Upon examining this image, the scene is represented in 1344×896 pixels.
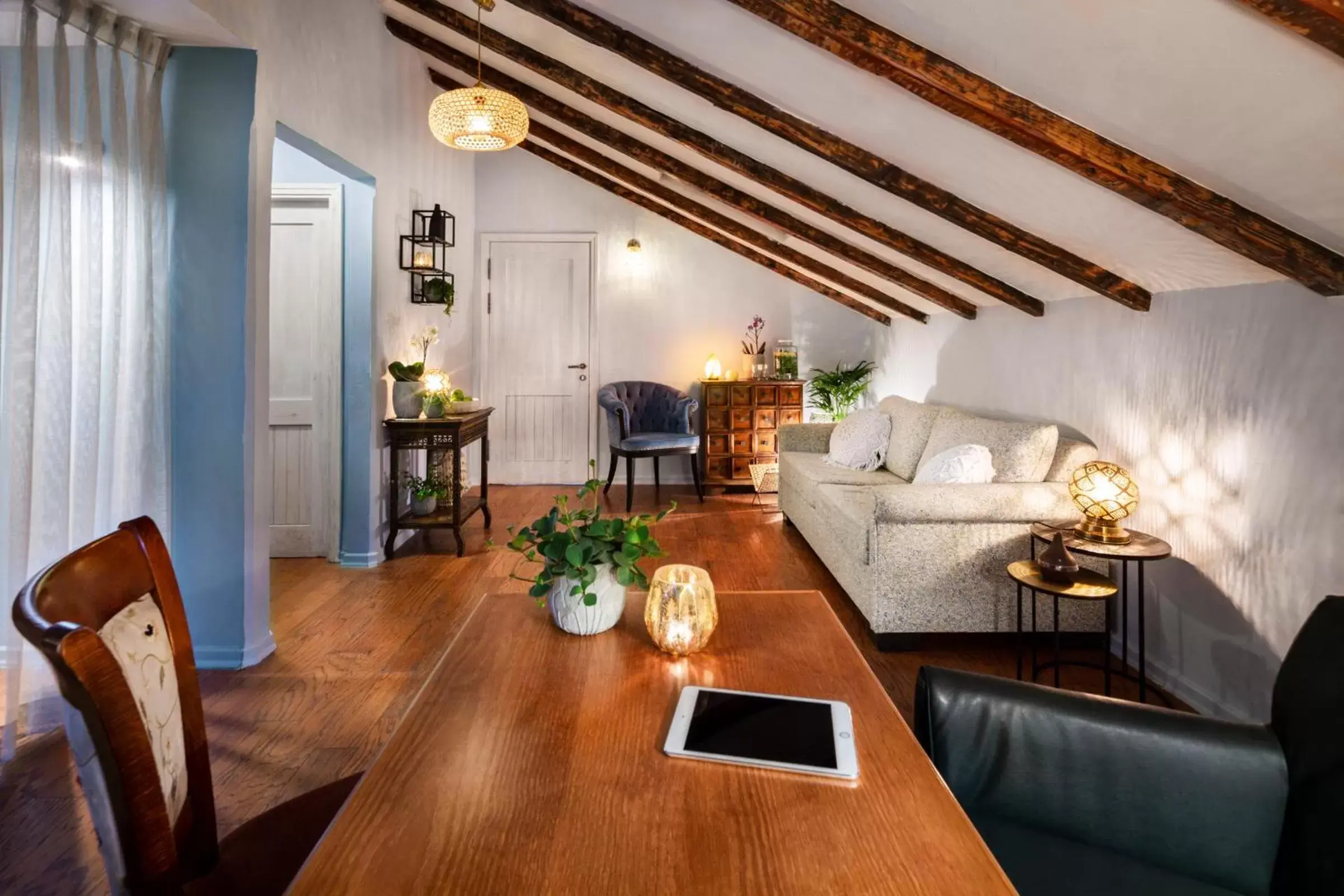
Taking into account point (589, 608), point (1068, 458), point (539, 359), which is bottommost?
point (589, 608)

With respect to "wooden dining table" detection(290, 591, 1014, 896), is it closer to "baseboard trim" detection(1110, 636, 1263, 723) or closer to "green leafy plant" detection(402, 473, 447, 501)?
"baseboard trim" detection(1110, 636, 1263, 723)

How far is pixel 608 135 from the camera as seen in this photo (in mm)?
4820

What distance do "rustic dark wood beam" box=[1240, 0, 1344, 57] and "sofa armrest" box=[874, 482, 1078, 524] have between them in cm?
187

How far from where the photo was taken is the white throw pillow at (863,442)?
4.85 m

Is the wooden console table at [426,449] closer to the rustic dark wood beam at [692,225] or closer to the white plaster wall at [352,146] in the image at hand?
the white plaster wall at [352,146]

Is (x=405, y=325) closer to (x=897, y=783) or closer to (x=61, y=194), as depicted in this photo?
(x=61, y=194)

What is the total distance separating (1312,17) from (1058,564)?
1626mm

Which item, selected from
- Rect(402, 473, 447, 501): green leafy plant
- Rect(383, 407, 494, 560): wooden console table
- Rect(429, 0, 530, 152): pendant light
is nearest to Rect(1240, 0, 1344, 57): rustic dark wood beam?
Rect(429, 0, 530, 152): pendant light

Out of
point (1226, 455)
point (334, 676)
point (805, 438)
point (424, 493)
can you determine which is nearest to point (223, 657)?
point (334, 676)

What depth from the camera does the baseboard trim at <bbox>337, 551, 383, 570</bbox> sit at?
413 cm

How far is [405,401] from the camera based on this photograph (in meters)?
4.37

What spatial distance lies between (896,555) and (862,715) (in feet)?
6.66

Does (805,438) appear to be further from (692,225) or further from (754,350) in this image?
(692,225)

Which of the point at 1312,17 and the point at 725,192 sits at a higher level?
the point at 725,192
